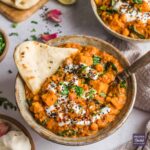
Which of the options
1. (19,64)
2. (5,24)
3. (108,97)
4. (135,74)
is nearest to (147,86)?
(135,74)

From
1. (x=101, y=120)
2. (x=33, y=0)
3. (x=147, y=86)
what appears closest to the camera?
(x=101, y=120)

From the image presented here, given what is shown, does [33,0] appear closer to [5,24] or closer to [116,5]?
[5,24]

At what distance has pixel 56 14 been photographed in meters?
3.94

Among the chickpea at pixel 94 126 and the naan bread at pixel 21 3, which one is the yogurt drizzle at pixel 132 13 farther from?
the chickpea at pixel 94 126

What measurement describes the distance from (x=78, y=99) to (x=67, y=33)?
0.89 meters

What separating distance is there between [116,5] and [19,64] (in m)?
0.97

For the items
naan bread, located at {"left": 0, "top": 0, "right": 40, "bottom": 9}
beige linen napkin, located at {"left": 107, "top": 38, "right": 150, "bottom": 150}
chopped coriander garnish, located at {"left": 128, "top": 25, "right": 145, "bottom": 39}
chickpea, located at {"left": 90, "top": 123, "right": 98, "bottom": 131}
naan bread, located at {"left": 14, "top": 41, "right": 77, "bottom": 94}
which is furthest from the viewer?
naan bread, located at {"left": 0, "top": 0, "right": 40, "bottom": 9}

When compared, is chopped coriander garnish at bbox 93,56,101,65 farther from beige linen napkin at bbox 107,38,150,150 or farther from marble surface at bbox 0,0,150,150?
marble surface at bbox 0,0,150,150

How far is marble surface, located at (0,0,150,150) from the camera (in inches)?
140

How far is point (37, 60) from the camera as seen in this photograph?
131 inches

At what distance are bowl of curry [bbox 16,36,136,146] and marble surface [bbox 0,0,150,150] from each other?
359mm

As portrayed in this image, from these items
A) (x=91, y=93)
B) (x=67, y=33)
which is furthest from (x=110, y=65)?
(x=67, y=33)

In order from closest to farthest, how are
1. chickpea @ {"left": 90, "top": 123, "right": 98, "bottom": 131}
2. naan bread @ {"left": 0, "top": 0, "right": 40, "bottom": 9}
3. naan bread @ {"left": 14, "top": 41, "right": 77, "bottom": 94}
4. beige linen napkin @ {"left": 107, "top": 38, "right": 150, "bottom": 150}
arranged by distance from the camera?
chickpea @ {"left": 90, "top": 123, "right": 98, "bottom": 131}, naan bread @ {"left": 14, "top": 41, "right": 77, "bottom": 94}, beige linen napkin @ {"left": 107, "top": 38, "right": 150, "bottom": 150}, naan bread @ {"left": 0, "top": 0, "right": 40, "bottom": 9}

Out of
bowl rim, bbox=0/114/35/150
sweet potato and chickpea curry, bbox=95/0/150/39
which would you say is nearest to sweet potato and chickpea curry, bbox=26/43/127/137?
bowl rim, bbox=0/114/35/150
